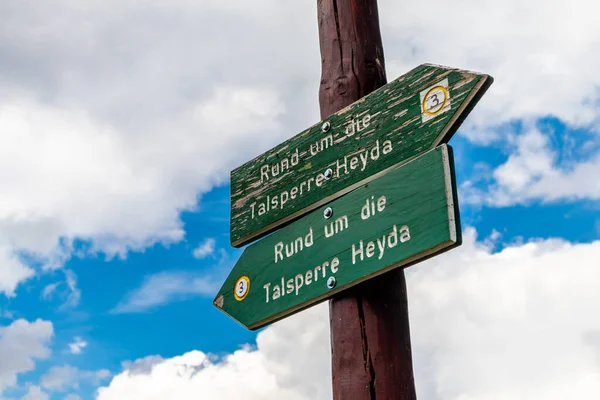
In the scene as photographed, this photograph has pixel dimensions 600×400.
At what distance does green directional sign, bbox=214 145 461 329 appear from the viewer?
2.69m

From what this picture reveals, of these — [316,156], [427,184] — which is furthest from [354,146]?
[427,184]

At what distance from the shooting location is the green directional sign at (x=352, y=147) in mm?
2865

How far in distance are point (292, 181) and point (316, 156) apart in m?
0.17

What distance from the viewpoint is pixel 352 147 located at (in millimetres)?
3174

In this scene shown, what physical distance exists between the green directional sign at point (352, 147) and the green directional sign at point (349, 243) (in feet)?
0.29

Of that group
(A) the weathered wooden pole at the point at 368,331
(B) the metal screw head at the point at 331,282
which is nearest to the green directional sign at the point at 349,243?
(B) the metal screw head at the point at 331,282

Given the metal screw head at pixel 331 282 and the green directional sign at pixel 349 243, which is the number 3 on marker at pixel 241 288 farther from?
the metal screw head at pixel 331 282

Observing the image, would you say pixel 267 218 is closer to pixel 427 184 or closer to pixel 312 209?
pixel 312 209

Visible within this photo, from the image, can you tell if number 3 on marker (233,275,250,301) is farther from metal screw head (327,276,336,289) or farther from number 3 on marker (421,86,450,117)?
number 3 on marker (421,86,450,117)

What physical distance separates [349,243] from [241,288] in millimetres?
717

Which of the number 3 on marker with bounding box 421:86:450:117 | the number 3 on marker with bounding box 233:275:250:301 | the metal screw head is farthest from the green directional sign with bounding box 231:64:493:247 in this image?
the metal screw head

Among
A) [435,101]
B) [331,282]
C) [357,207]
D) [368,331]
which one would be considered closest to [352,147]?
[357,207]

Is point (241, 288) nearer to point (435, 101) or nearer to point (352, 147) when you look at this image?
point (352, 147)

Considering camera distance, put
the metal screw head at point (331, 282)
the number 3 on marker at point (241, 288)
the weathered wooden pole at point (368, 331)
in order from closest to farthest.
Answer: the weathered wooden pole at point (368, 331) < the metal screw head at point (331, 282) < the number 3 on marker at point (241, 288)
